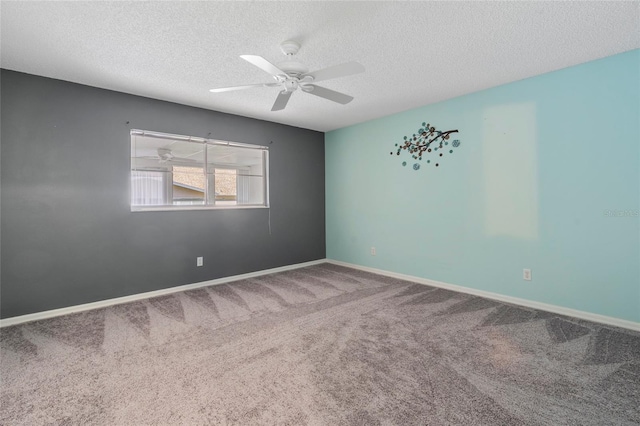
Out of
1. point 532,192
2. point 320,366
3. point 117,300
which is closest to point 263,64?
point 320,366

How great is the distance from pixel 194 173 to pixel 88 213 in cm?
127

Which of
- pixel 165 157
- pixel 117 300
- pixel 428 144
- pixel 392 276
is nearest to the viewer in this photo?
pixel 117 300

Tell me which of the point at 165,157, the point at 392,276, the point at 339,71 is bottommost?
the point at 392,276

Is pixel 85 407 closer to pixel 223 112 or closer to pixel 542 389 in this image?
pixel 542 389

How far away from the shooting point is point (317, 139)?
213 inches

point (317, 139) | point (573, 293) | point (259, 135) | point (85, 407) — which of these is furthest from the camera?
point (317, 139)

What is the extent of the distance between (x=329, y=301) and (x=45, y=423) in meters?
2.40

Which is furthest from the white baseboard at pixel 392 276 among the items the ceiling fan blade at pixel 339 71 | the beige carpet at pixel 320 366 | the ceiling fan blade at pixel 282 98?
the ceiling fan blade at pixel 339 71

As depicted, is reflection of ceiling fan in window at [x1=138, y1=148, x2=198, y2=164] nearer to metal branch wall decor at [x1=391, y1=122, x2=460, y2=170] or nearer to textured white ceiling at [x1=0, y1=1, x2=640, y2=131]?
textured white ceiling at [x1=0, y1=1, x2=640, y2=131]

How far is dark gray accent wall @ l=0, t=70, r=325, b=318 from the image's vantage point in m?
2.87

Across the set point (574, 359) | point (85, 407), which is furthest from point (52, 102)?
point (574, 359)

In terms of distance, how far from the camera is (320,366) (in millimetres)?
2049

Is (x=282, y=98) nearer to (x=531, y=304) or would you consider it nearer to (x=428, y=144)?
(x=428, y=144)

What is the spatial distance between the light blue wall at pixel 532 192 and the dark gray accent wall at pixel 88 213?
2.51 metres
